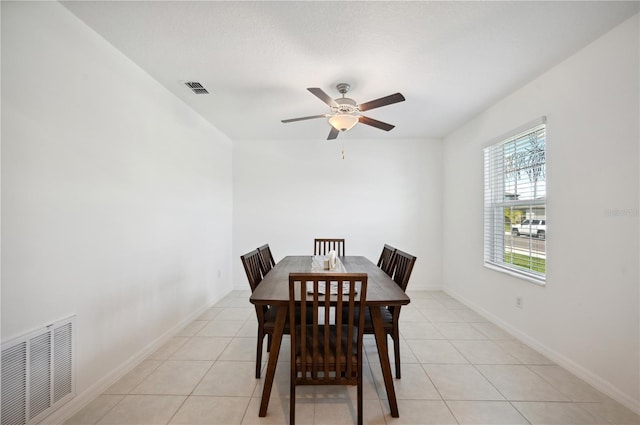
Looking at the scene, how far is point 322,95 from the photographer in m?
2.13

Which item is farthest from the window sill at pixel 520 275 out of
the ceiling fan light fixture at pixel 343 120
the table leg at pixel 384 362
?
the ceiling fan light fixture at pixel 343 120

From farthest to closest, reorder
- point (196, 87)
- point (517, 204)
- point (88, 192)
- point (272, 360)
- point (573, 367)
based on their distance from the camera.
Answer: point (517, 204), point (196, 87), point (573, 367), point (88, 192), point (272, 360)

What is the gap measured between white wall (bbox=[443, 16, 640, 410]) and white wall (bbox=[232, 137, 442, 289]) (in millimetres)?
1728

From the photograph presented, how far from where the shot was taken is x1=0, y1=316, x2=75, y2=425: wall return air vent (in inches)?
54.0

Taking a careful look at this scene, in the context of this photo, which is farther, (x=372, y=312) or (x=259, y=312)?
(x=259, y=312)

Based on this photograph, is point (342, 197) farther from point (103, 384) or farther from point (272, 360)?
point (103, 384)

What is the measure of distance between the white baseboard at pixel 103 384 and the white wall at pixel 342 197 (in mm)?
1935

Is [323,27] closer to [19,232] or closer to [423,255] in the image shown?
[19,232]

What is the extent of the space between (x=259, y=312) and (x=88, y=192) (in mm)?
1428

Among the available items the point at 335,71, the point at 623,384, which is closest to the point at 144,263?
the point at 335,71

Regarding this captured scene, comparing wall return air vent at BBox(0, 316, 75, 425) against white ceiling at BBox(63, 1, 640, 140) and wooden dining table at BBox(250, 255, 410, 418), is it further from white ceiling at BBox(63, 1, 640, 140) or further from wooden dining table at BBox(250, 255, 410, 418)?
white ceiling at BBox(63, 1, 640, 140)

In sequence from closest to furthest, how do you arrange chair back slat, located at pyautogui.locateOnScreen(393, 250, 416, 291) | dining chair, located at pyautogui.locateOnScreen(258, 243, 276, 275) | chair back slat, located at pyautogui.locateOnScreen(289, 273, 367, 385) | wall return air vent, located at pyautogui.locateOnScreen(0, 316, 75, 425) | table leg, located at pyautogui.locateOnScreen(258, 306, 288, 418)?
wall return air vent, located at pyautogui.locateOnScreen(0, 316, 75, 425) → chair back slat, located at pyautogui.locateOnScreen(289, 273, 367, 385) → table leg, located at pyautogui.locateOnScreen(258, 306, 288, 418) → chair back slat, located at pyautogui.locateOnScreen(393, 250, 416, 291) → dining chair, located at pyautogui.locateOnScreen(258, 243, 276, 275)

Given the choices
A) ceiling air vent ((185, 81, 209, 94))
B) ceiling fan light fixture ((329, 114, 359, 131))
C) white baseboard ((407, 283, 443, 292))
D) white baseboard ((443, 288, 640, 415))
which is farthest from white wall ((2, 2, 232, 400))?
white baseboard ((443, 288, 640, 415))

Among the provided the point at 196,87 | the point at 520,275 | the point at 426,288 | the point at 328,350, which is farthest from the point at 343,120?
the point at 426,288
